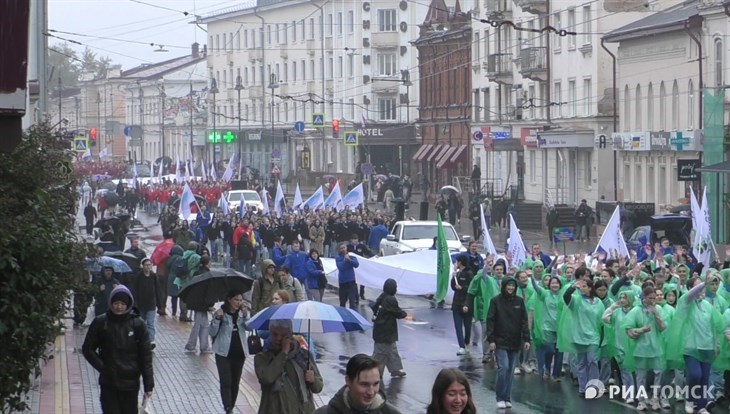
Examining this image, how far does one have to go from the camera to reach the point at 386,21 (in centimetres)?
9469

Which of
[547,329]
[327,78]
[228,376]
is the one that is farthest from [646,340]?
[327,78]

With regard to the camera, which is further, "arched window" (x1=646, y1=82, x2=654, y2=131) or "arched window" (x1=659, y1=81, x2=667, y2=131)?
"arched window" (x1=646, y1=82, x2=654, y2=131)

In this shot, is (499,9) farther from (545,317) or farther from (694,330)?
(694,330)

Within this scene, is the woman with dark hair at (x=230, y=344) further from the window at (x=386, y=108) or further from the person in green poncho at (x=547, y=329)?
the window at (x=386, y=108)

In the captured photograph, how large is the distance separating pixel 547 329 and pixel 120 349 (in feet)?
24.9

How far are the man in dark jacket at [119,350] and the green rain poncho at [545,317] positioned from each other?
7314 mm

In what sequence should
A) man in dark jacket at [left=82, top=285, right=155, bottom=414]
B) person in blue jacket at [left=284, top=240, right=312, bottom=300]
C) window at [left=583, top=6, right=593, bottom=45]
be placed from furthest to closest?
1. window at [left=583, top=6, right=593, bottom=45]
2. person in blue jacket at [left=284, top=240, right=312, bottom=300]
3. man in dark jacket at [left=82, top=285, right=155, bottom=414]

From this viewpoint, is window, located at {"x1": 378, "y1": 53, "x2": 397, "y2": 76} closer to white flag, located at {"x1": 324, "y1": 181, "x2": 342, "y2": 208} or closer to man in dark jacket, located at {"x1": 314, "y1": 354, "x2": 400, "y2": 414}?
white flag, located at {"x1": 324, "y1": 181, "x2": 342, "y2": 208}

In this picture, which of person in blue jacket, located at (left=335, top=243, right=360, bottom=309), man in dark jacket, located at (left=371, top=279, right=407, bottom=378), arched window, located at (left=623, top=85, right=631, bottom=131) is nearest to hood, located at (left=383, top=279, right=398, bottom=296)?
man in dark jacket, located at (left=371, top=279, right=407, bottom=378)

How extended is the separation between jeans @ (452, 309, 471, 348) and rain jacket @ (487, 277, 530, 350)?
496 centimetres

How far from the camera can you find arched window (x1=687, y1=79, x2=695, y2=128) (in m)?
48.6

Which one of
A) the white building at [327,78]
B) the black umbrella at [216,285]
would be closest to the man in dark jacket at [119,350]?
the black umbrella at [216,285]

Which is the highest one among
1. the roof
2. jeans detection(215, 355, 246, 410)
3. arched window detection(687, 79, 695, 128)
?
the roof

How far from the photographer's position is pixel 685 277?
66.4 ft
